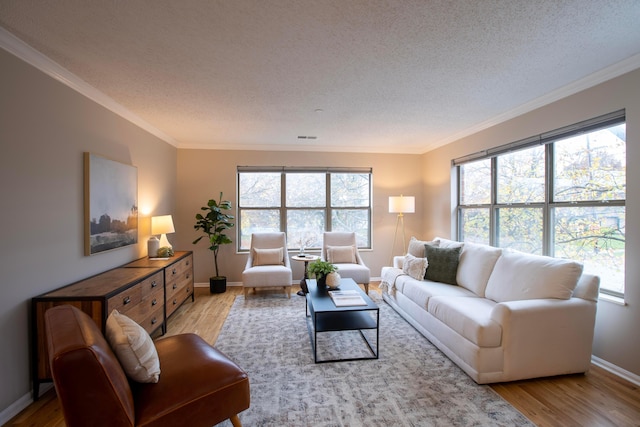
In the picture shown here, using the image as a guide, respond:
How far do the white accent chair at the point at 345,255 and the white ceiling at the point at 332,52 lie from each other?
7.05 ft

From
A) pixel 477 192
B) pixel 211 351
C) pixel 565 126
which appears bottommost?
pixel 211 351

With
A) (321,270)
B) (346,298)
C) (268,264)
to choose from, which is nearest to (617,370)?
(346,298)

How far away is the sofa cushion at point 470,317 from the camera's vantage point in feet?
7.22

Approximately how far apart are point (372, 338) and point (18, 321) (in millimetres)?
2852

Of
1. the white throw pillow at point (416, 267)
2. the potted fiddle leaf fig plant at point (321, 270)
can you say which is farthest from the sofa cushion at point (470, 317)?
the potted fiddle leaf fig plant at point (321, 270)

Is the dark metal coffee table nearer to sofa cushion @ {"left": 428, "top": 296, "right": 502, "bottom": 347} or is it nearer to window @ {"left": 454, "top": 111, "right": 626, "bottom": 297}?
sofa cushion @ {"left": 428, "top": 296, "right": 502, "bottom": 347}

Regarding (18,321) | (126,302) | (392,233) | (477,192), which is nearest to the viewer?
(18,321)

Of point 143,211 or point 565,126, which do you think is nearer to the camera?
point 565,126

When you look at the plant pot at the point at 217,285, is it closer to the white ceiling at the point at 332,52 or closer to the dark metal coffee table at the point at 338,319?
the dark metal coffee table at the point at 338,319

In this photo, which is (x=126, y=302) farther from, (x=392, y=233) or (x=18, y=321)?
(x=392, y=233)

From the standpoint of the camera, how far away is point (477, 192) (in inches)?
168

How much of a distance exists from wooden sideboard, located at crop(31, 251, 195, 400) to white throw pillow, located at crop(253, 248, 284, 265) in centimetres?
106

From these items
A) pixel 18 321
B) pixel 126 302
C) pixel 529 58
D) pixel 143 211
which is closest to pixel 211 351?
pixel 126 302

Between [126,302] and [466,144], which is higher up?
[466,144]
